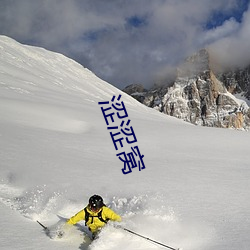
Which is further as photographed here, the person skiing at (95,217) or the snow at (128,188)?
the person skiing at (95,217)

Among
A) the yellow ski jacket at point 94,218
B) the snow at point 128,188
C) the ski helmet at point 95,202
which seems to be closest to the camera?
the snow at point 128,188

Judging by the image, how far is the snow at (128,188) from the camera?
5.74 m

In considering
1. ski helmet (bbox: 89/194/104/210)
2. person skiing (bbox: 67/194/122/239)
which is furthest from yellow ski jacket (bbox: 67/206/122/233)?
ski helmet (bbox: 89/194/104/210)

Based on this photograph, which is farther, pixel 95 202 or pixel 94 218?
pixel 94 218

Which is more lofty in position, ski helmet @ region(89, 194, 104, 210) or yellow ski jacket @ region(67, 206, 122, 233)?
ski helmet @ region(89, 194, 104, 210)

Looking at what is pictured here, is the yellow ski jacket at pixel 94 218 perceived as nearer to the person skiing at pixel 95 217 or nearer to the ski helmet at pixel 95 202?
the person skiing at pixel 95 217

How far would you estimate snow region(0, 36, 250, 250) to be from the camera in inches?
226

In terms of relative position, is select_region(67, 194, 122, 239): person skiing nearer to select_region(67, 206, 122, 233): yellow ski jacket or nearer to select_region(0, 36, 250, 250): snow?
select_region(67, 206, 122, 233): yellow ski jacket

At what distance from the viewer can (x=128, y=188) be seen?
8.48 meters

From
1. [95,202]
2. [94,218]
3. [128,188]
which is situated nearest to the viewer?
[95,202]

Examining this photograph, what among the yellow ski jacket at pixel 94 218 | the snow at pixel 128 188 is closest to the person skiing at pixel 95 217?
the yellow ski jacket at pixel 94 218

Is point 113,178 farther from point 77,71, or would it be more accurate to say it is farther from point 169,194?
point 77,71

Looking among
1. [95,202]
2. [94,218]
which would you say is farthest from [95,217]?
[95,202]

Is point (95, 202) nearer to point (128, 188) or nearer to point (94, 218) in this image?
point (94, 218)
